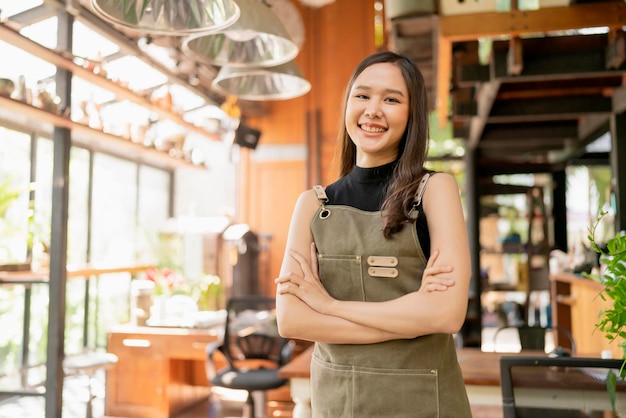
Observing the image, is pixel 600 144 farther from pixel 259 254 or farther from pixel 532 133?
pixel 259 254

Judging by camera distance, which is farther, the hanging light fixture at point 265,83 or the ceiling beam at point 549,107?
the ceiling beam at point 549,107

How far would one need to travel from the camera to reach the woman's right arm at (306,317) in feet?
4.36

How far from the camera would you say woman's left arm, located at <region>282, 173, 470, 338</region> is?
51.2 inches

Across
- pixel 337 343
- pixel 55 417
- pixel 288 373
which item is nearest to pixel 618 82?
pixel 288 373

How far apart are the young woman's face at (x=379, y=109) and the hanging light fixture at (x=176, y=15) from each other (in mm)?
812

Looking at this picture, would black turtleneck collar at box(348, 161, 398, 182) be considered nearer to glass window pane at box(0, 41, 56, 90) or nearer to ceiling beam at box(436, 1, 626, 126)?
ceiling beam at box(436, 1, 626, 126)

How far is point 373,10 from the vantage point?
8711 millimetres

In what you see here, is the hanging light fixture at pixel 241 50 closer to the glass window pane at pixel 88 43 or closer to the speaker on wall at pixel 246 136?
the glass window pane at pixel 88 43

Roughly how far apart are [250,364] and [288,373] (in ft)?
7.73

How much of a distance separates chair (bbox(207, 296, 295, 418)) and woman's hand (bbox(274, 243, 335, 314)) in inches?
116

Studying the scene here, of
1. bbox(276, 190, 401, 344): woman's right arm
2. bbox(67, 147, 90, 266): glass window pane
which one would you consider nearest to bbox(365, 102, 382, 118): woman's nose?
bbox(276, 190, 401, 344): woman's right arm

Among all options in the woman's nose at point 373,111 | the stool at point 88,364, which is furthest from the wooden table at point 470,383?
the stool at point 88,364

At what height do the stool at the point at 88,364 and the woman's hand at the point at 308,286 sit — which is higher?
the woman's hand at the point at 308,286

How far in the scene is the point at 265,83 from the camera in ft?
10.3
